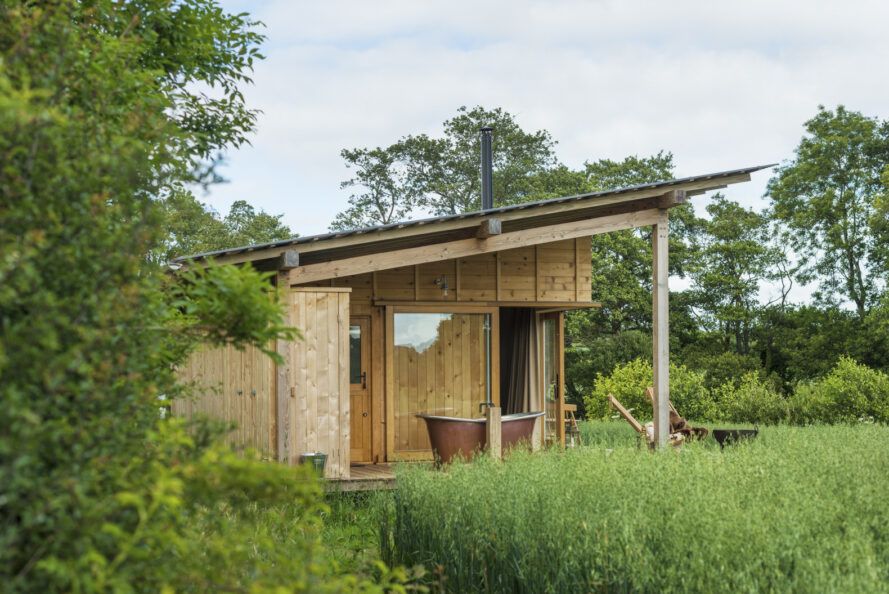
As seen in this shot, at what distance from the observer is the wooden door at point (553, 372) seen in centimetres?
1282

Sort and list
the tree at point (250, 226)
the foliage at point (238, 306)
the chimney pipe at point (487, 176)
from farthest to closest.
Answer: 1. the tree at point (250, 226)
2. the chimney pipe at point (487, 176)
3. the foliage at point (238, 306)

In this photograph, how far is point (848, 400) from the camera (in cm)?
1728

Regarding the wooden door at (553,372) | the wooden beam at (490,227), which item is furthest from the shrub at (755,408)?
the wooden beam at (490,227)

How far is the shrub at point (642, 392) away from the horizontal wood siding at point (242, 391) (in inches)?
429

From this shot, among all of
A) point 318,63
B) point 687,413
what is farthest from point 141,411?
point 318,63

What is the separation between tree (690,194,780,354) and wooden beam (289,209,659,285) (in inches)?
656

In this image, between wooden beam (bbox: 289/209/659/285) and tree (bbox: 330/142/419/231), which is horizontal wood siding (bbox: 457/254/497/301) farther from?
tree (bbox: 330/142/419/231)

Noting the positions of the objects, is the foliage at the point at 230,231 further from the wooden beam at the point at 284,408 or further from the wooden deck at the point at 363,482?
the wooden beam at the point at 284,408

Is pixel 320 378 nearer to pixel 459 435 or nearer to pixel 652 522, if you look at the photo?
pixel 459 435

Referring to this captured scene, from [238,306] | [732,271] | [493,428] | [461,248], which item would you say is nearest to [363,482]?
[493,428]

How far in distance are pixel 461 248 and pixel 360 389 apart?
8.62 feet

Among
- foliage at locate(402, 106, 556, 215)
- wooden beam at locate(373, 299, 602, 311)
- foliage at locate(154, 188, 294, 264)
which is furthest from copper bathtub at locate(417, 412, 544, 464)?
foliage at locate(402, 106, 556, 215)

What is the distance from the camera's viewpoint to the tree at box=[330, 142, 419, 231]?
31.1 metres

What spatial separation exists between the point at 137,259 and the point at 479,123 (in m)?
29.0
